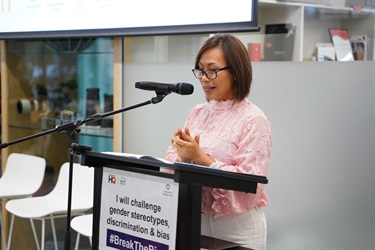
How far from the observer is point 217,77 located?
2.18m

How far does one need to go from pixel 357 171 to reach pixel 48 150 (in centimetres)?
257

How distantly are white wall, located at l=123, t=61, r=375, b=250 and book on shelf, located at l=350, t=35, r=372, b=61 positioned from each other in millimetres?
52

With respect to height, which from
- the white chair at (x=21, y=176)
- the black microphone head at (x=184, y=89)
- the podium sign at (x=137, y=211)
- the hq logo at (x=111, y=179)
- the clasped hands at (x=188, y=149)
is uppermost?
the black microphone head at (x=184, y=89)

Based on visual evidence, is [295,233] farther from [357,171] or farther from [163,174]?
[163,174]

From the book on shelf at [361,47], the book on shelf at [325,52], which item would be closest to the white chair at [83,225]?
the book on shelf at [325,52]

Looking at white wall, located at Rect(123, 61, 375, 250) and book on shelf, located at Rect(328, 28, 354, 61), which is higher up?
book on shelf, located at Rect(328, 28, 354, 61)

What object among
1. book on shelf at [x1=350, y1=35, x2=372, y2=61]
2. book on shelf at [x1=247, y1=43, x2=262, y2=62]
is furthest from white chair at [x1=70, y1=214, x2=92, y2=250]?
book on shelf at [x1=350, y1=35, x2=372, y2=61]

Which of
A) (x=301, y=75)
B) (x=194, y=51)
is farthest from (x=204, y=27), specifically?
(x=301, y=75)

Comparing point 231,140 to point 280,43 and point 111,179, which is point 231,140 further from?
point 280,43

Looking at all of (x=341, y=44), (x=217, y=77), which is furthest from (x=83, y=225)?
(x=341, y=44)

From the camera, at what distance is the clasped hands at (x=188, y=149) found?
194 cm

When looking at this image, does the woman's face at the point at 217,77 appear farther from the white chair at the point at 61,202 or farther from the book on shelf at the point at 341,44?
the white chair at the point at 61,202

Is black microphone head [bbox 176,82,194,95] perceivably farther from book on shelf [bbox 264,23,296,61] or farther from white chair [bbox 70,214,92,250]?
white chair [bbox 70,214,92,250]

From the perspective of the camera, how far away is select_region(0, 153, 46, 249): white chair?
3.94 meters
